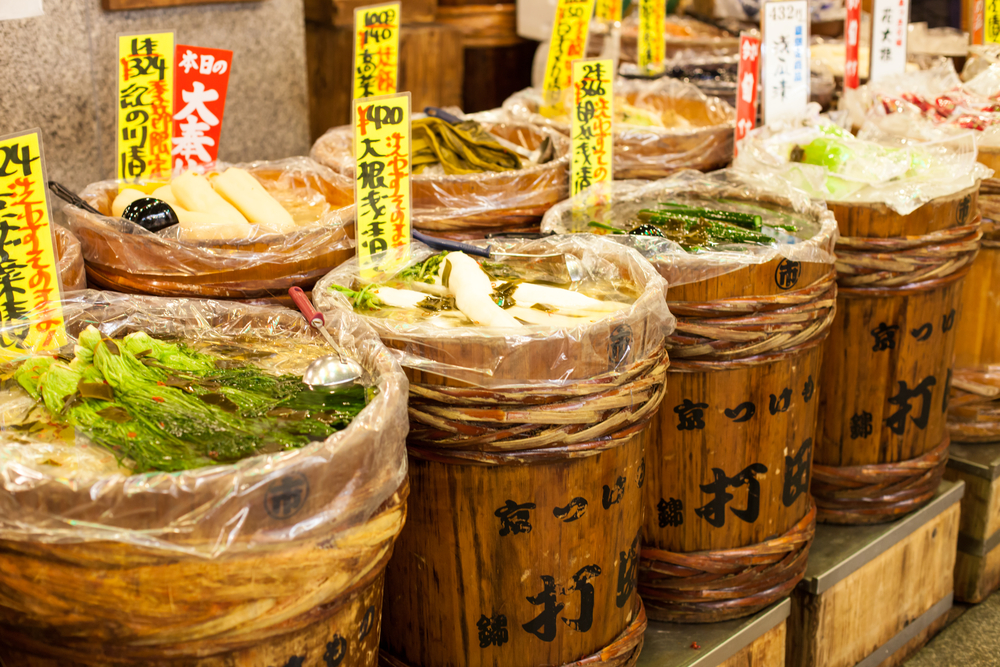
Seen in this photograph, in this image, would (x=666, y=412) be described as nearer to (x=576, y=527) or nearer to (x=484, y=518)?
(x=576, y=527)

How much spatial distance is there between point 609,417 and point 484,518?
0.31m

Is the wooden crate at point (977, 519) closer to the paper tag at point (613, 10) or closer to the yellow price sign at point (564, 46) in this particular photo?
the yellow price sign at point (564, 46)

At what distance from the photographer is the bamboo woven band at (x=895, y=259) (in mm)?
2525

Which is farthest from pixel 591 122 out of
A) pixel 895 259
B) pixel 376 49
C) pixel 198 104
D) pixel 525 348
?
pixel 525 348

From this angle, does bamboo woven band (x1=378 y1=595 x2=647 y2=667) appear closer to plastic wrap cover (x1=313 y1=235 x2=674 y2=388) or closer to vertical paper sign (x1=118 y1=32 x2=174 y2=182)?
plastic wrap cover (x1=313 y1=235 x2=674 y2=388)

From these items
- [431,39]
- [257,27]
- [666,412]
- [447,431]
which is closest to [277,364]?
[447,431]

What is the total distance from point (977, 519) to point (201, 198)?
2.89m

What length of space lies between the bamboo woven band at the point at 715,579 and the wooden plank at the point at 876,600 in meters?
0.35

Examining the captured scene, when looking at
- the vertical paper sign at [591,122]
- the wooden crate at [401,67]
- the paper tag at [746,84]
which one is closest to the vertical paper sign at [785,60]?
the paper tag at [746,84]

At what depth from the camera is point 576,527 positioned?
Result: 5.86 feet

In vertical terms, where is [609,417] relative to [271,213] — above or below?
below

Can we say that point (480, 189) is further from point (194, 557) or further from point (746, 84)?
point (194, 557)

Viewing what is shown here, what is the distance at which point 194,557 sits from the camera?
4.02 feet

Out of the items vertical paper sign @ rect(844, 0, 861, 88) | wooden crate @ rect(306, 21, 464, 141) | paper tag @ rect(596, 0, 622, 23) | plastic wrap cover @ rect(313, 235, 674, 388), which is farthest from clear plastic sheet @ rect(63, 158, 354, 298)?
wooden crate @ rect(306, 21, 464, 141)
